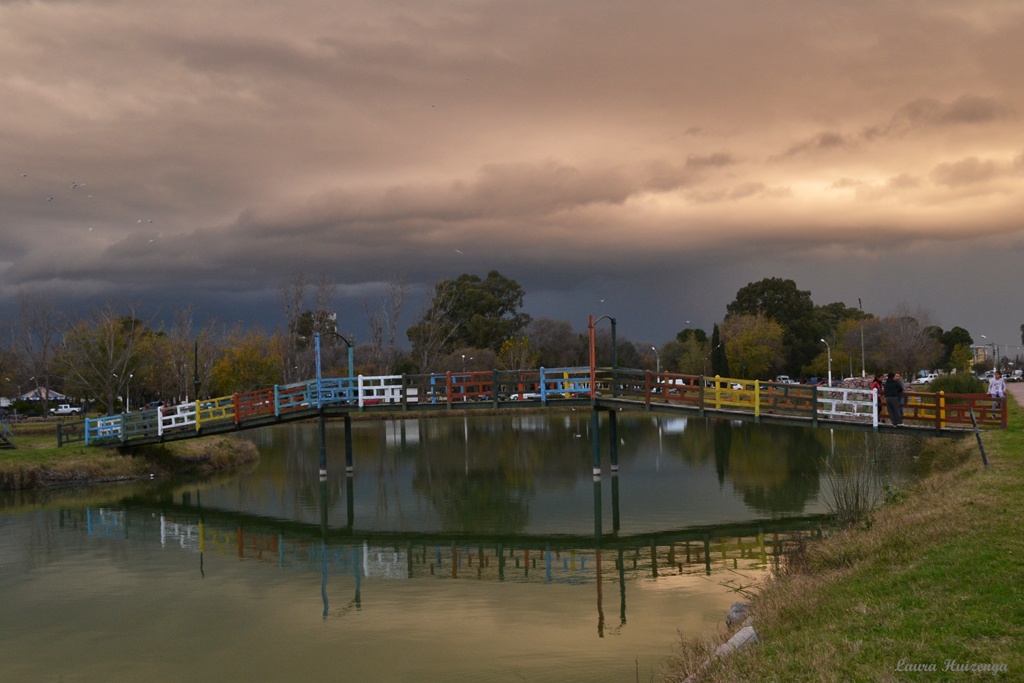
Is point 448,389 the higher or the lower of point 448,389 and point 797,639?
the higher

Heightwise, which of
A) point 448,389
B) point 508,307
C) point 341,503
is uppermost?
point 508,307

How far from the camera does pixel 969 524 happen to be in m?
15.4

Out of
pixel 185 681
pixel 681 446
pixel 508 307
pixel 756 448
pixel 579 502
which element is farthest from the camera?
pixel 508 307

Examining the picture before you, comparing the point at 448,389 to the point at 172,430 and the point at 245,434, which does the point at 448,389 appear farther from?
the point at 245,434

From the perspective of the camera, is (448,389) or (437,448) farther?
(437,448)

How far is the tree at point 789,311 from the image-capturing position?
122 m

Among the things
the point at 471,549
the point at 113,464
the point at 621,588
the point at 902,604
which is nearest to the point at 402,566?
the point at 471,549

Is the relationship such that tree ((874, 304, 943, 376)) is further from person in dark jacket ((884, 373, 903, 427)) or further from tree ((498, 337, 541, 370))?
person in dark jacket ((884, 373, 903, 427))

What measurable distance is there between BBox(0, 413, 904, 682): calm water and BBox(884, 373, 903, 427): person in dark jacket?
1904 millimetres

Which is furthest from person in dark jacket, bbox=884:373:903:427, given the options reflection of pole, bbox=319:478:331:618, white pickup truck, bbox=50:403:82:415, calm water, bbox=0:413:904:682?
white pickup truck, bbox=50:403:82:415

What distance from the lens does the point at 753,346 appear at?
109625mm

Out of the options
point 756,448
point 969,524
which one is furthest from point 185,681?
point 756,448

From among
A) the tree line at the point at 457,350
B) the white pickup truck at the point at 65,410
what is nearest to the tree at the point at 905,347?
the tree line at the point at 457,350

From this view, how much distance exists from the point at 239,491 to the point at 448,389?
9.23 m
